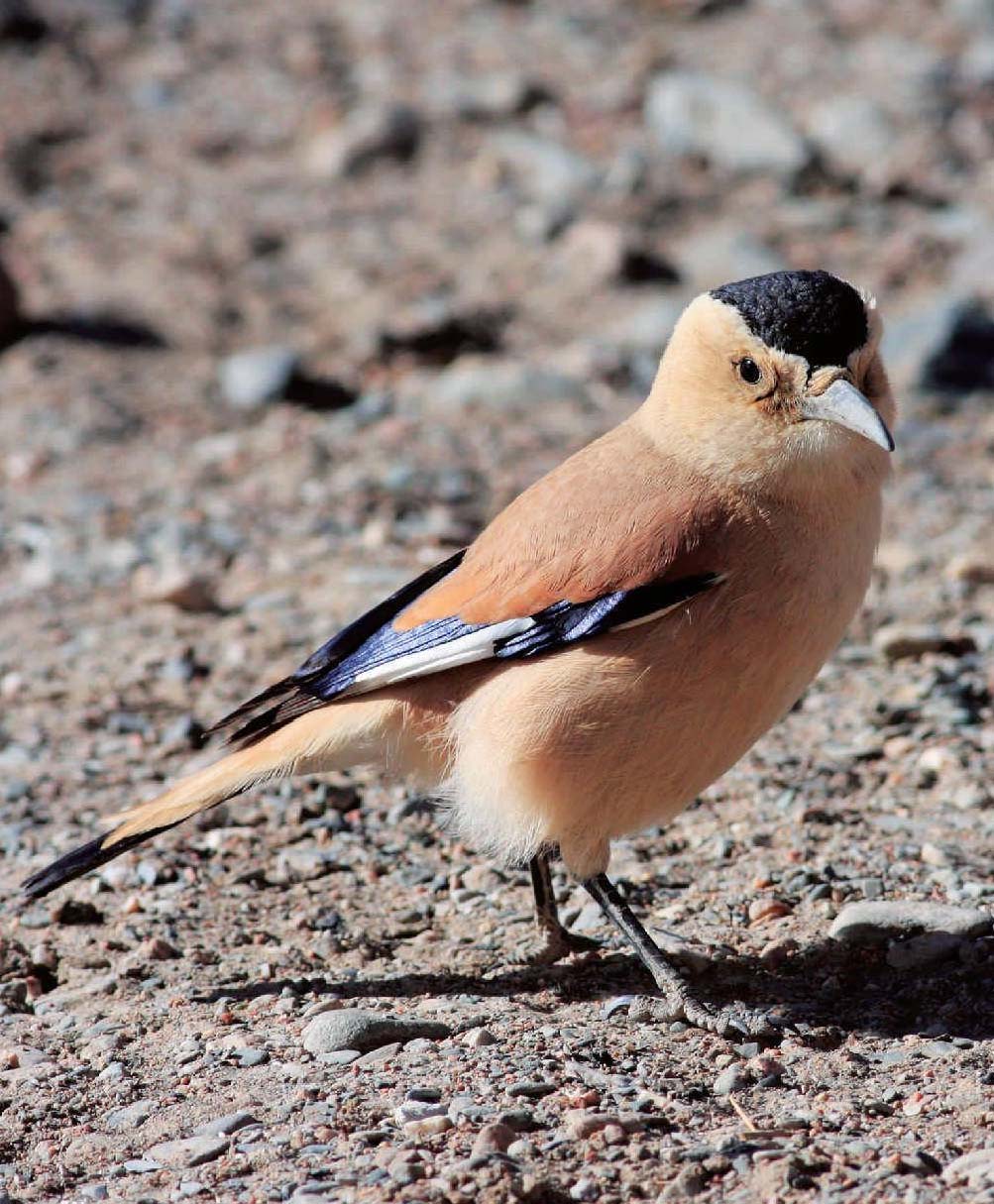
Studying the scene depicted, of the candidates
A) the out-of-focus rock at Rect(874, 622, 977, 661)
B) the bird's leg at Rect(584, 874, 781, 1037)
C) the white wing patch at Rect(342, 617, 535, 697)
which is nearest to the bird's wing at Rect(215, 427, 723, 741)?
the white wing patch at Rect(342, 617, 535, 697)

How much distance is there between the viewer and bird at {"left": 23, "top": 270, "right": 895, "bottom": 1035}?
15.0 ft

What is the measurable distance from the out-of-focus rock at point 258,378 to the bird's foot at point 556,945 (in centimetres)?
513

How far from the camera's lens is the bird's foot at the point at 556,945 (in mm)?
5180

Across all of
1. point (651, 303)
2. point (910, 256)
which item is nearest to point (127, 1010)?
point (651, 303)

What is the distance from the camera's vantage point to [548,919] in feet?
17.2

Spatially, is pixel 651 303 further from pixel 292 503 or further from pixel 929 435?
pixel 292 503

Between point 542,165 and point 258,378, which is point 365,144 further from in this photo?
point 258,378

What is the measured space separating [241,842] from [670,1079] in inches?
81.3

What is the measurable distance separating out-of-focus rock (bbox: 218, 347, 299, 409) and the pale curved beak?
5476mm

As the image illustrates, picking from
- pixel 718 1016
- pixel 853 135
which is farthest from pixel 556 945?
pixel 853 135

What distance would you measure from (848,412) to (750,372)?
38cm

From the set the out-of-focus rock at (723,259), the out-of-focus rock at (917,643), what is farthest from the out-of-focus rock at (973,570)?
the out-of-focus rock at (723,259)

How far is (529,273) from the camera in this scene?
11.0 meters

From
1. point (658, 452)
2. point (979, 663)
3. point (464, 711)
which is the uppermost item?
point (658, 452)
